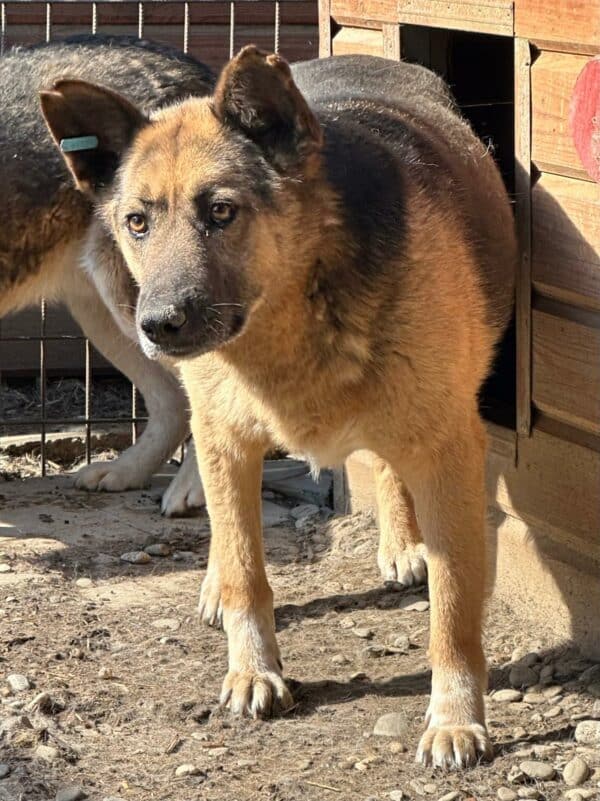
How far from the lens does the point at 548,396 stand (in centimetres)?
462

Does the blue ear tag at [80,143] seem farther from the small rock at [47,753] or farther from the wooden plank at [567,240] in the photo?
the small rock at [47,753]

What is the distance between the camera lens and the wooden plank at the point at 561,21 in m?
4.07

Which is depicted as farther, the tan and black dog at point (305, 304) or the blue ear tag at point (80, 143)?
the blue ear tag at point (80, 143)

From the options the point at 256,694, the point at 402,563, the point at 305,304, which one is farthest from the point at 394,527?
the point at 305,304

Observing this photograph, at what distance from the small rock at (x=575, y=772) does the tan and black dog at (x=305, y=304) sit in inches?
9.0

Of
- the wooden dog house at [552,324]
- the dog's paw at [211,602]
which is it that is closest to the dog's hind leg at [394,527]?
the wooden dog house at [552,324]

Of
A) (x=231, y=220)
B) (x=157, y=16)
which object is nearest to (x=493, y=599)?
(x=231, y=220)

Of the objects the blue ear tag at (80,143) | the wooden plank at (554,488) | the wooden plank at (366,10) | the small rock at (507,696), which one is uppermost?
the wooden plank at (366,10)

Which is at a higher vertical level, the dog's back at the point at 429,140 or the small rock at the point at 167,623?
the dog's back at the point at 429,140

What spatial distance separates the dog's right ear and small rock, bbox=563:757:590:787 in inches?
84.7

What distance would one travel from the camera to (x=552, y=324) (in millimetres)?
4582

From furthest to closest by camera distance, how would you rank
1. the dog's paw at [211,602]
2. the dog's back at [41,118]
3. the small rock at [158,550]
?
the small rock at [158,550] < the dog's back at [41,118] < the dog's paw at [211,602]

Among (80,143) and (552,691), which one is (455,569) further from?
(80,143)

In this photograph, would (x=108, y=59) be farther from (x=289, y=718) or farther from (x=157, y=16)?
(x=289, y=718)
